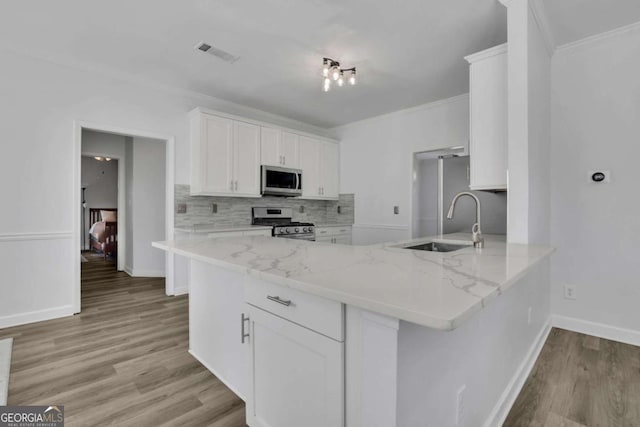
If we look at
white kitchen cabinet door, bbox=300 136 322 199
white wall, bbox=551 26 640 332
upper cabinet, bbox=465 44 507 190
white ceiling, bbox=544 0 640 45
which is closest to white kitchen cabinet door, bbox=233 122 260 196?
white kitchen cabinet door, bbox=300 136 322 199

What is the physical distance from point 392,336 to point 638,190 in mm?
2998

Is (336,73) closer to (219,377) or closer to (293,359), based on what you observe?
(293,359)

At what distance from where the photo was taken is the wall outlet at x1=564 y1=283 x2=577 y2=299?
9.27ft

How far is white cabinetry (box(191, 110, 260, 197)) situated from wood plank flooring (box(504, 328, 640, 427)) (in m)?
3.51

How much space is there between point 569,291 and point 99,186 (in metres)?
10.8

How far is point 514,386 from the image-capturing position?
1796mm

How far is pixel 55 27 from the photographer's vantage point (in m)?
2.50

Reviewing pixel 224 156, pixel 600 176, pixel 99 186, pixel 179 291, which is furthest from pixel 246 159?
pixel 99 186

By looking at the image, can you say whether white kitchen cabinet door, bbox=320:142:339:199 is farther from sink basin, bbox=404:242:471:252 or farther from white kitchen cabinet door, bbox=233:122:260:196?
sink basin, bbox=404:242:471:252

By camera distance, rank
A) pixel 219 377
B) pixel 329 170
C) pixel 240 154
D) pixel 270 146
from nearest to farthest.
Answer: pixel 219 377 < pixel 240 154 < pixel 270 146 < pixel 329 170

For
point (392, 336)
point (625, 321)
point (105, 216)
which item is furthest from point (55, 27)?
point (105, 216)

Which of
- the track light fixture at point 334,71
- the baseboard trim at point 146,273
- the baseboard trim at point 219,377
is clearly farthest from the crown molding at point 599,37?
the baseboard trim at point 146,273

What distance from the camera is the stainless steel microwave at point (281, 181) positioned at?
4.32 meters

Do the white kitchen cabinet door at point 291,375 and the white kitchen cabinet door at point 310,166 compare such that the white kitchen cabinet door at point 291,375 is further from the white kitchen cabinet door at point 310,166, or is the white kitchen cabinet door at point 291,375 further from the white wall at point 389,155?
the white kitchen cabinet door at point 310,166
